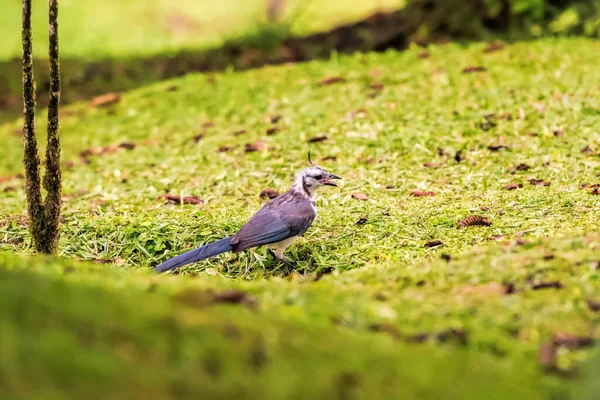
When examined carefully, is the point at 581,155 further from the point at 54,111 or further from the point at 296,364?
the point at 296,364

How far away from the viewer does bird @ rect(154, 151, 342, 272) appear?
625cm

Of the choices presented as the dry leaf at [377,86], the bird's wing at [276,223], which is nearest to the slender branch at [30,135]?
the bird's wing at [276,223]

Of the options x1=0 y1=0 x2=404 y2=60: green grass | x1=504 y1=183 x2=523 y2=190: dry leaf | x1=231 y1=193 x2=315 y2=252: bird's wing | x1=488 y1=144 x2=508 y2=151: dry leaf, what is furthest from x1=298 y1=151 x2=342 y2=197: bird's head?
x1=0 y1=0 x2=404 y2=60: green grass

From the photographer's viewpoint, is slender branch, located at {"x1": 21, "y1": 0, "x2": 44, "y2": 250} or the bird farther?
the bird

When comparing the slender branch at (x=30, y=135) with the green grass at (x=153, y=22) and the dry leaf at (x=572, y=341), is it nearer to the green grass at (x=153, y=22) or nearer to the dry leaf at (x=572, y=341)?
the dry leaf at (x=572, y=341)

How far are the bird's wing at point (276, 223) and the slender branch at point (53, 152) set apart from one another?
1251 mm

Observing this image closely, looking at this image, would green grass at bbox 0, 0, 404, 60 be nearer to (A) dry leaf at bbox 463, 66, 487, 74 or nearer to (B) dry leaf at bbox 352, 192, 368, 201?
(A) dry leaf at bbox 463, 66, 487, 74

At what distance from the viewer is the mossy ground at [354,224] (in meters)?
3.69

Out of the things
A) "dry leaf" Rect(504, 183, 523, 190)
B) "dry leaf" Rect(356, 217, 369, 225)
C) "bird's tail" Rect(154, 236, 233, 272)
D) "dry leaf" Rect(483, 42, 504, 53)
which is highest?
"dry leaf" Rect(483, 42, 504, 53)

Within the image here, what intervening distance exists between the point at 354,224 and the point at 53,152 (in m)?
2.54

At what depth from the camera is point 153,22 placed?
665 inches

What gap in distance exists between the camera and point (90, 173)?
977 centimetres

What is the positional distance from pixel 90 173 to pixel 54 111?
157 inches

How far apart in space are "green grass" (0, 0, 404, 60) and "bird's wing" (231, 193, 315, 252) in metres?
9.46
